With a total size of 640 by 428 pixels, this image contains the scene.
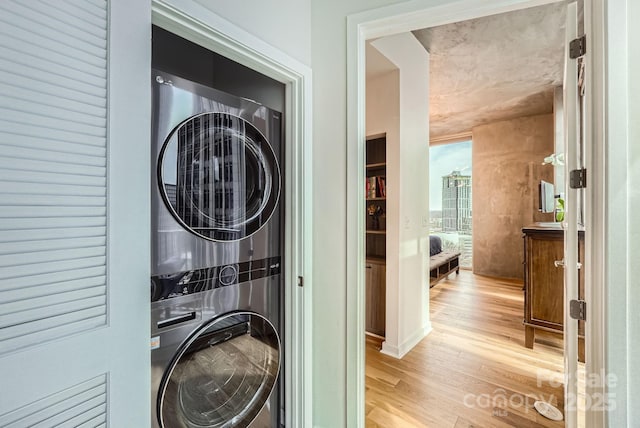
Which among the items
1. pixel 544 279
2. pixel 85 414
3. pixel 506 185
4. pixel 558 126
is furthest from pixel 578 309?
pixel 506 185

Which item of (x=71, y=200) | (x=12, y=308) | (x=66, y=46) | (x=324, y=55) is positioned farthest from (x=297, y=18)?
(x=12, y=308)

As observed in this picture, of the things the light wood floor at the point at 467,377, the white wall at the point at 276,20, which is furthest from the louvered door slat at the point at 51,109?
the light wood floor at the point at 467,377

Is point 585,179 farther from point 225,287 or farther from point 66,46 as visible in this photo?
point 66,46

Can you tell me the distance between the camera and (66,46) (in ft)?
2.40

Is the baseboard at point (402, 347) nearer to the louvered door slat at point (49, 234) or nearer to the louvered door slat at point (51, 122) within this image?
the louvered door slat at point (49, 234)

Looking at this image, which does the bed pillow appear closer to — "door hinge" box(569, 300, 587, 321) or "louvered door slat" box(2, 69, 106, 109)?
"door hinge" box(569, 300, 587, 321)

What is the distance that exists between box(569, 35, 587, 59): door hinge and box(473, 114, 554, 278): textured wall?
15.6 ft

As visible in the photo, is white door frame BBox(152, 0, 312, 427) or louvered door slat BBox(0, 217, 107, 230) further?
white door frame BBox(152, 0, 312, 427)

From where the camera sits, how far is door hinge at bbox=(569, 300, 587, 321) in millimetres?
1259

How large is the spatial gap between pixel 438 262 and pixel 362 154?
3.60 meters

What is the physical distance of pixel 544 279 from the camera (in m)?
2.49

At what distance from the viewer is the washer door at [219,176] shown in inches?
42.9

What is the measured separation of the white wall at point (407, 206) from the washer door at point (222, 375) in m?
1.47

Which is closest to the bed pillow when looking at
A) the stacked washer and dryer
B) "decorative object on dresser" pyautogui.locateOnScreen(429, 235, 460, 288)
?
"decorative object on dresser" pyautogui.locateOnScreen(429, 235, 460, 288)
